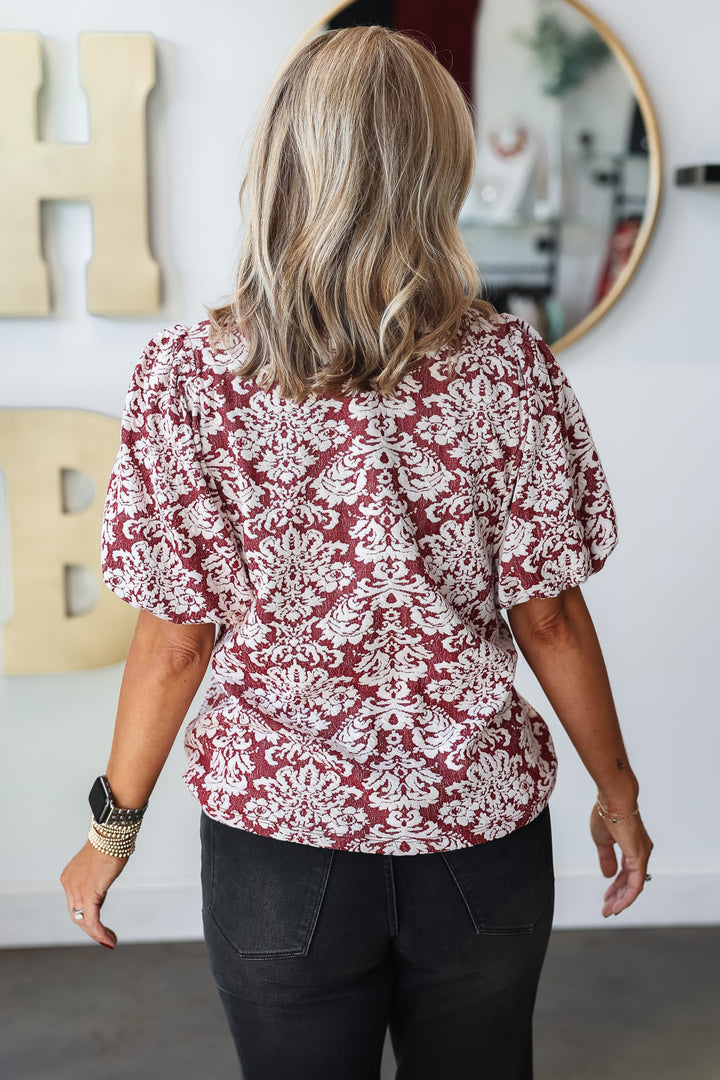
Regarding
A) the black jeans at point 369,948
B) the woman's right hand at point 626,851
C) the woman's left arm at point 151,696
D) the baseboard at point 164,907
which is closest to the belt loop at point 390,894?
the black jeans at point 369,948

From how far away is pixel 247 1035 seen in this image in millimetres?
922

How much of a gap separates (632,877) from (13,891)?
5.31 ft

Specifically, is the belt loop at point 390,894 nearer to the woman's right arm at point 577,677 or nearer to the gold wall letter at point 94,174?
the woman's right arm at point 577,677

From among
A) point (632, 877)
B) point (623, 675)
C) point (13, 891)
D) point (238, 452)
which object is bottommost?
point (13, 891)

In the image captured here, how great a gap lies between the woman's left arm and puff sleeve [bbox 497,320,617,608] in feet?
0.97

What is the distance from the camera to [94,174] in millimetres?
1939

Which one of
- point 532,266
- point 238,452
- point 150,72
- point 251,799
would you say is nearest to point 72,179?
point 150,72

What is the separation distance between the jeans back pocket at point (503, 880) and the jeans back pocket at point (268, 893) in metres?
0.12

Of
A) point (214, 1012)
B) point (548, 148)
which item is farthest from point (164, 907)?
point (548, 148)

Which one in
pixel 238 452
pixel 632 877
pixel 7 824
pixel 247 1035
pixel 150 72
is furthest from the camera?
pixel 7 824

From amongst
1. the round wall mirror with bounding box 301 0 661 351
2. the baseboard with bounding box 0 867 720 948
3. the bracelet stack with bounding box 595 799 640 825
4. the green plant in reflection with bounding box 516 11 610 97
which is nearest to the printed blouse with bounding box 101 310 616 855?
the bracelet stack with bounding box 595 799 640 825

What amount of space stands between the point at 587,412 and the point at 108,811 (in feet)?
4.82

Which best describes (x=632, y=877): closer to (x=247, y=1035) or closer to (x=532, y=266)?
(x=247, y=1035)

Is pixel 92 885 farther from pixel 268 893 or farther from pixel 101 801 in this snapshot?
pixel 268 893
